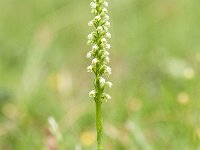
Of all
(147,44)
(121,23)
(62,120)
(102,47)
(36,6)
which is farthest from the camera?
(36,6)

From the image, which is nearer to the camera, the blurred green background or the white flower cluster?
the white flower cluster

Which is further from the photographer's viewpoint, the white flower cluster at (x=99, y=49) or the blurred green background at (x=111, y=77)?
the blurred green background at (x=111, y=77)

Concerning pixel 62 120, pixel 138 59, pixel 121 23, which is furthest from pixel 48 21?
pixel 62 120

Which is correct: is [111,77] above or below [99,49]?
above

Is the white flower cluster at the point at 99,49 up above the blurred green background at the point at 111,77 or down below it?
below

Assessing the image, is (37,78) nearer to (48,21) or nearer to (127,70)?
(127,70)

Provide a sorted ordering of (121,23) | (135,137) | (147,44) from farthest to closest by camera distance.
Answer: (121,23) < (147,44) < (135,137)

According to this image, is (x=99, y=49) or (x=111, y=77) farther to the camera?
(x=111, y=77)

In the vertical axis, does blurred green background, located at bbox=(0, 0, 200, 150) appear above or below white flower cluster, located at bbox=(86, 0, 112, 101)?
above
